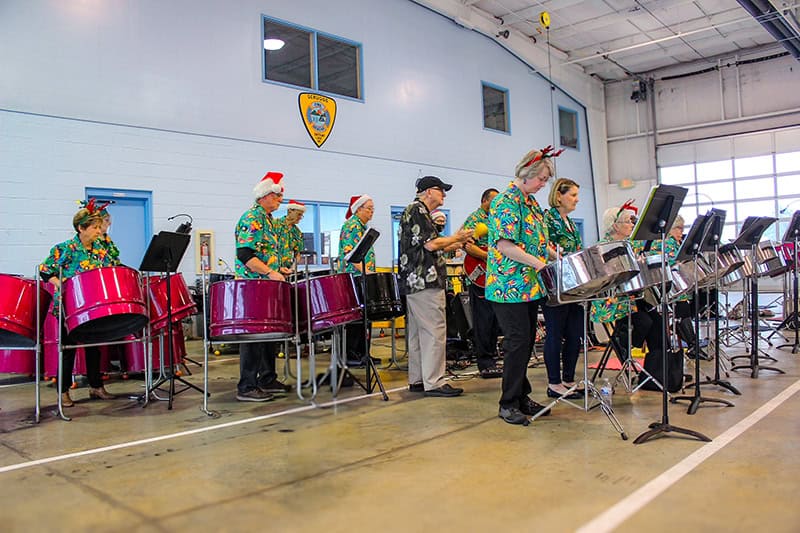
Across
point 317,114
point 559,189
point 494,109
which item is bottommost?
point 559,189

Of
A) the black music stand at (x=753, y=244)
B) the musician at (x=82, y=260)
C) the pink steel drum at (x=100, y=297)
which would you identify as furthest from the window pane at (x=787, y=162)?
the pink steel drum at (x=100, y=297)

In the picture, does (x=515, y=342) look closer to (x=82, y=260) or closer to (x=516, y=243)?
(x=516, y=243)

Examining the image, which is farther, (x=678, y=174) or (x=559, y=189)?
(x=678, y=174)

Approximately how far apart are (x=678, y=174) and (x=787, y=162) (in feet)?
6.16

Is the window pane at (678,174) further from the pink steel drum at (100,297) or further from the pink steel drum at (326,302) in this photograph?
the pink steel drum at (100,297)

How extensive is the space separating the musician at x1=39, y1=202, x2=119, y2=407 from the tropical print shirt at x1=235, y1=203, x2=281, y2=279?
87cm

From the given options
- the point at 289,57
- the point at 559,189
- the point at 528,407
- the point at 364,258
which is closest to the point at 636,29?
the point at 289,57

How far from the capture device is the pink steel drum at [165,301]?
361 centimetres

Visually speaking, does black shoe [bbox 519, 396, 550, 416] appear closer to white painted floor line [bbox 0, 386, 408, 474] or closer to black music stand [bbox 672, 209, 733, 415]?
black music stand [bbox 672, 209, 733, 415]

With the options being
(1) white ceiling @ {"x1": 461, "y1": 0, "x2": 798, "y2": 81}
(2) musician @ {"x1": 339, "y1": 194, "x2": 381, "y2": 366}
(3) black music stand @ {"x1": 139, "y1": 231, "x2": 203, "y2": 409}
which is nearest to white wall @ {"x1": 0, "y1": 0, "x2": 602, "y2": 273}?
(1) white ceiling @ {"x1": 461, "y1": 0, "x2": 798, "y2": 81}

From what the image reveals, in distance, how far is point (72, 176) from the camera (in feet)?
18.6

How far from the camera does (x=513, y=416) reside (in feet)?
9.42

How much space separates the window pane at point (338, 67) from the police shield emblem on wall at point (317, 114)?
177 millimetres

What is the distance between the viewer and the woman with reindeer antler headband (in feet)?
9.25
